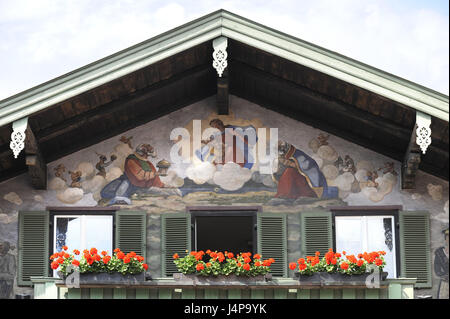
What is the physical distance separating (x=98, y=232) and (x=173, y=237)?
1290 millimetres

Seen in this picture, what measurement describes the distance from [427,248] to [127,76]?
5776 millimetres

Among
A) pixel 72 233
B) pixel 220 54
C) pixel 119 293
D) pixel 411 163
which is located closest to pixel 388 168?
pixel 411 163

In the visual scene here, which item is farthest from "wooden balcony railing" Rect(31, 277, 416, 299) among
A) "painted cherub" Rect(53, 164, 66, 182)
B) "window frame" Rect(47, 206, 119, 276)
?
"painted cherub" Rect(53, 164, 66, 182)

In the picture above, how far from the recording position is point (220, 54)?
18953 mm

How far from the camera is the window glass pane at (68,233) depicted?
20.1m

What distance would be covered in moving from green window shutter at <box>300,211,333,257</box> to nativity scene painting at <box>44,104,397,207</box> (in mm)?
322

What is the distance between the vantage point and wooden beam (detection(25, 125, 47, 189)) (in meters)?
19.2

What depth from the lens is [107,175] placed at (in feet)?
66.8

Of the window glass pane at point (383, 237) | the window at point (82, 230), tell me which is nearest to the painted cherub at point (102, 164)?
the window at point (82, 230)

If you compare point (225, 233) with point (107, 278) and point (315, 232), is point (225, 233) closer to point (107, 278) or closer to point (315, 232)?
point (315, 232)
